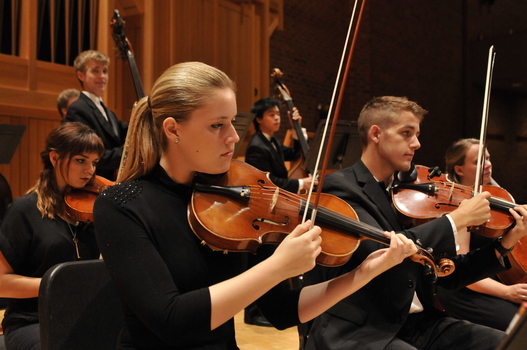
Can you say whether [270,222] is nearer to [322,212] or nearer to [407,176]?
[322,212]

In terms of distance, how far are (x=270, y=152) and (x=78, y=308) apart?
2.98m

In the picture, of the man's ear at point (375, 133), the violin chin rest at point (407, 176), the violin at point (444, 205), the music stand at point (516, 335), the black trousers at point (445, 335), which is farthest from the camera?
the violin chin rest at point (407, 176)

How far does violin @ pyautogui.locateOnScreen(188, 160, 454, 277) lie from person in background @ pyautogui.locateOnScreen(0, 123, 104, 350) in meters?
0.94

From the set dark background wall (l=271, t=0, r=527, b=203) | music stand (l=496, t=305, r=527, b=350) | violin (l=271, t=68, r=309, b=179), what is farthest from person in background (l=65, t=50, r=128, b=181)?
dark background wall (l=271, t=0, r=527, b=203)

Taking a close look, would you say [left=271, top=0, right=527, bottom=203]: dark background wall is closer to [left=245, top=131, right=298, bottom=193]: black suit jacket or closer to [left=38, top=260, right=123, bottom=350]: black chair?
[left=245, top=131, right=298, bottom=193]: black suit jacket

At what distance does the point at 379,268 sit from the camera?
1406 mm

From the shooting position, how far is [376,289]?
5.84 ft

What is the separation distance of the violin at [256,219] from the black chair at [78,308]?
1.30 feet

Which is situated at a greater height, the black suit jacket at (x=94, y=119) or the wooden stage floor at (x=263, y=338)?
the black suit jacket at (x=94, y=119)

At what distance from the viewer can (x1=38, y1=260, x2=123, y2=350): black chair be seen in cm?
141

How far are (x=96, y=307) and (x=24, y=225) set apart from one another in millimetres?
741

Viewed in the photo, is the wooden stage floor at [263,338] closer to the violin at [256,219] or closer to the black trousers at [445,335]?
the black trousers at [445,335]

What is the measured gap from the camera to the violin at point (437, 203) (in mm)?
1977

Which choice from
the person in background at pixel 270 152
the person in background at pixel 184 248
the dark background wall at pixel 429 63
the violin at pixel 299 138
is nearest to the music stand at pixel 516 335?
the person in background at pixel 184 248
